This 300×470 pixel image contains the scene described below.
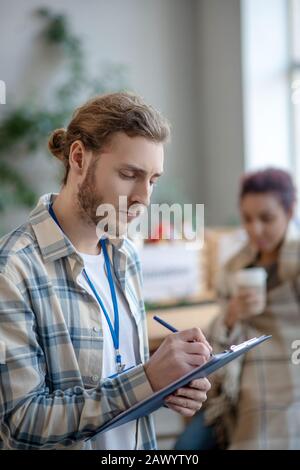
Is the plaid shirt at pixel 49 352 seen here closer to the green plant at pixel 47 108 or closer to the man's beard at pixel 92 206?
the man's beard at pixel 92 206

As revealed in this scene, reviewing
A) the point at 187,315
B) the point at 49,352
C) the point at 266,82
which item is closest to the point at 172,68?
the point at 266,82

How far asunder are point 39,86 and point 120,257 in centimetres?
287

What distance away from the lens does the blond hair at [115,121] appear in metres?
0.79

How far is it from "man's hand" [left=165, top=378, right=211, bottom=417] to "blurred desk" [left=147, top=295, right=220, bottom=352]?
79 centimetres

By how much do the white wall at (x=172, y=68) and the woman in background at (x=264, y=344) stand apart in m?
1.75

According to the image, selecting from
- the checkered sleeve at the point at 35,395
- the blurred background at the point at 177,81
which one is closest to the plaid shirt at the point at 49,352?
the checkered sleeve at the point at 35,395

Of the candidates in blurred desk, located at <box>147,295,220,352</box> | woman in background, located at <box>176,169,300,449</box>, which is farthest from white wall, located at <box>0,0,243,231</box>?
woman in background, located at <box>176,169,300,449</box>

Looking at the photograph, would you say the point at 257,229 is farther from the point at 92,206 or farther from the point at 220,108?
the point at 220,108

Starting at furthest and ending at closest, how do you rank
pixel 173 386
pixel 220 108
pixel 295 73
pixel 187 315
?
pixel 220 108
pixel 295 73
pixel 187 315
pixel 173 386

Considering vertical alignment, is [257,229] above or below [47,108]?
below

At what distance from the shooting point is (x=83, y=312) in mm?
831

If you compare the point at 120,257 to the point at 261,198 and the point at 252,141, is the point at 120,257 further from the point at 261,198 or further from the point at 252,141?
the point at 252,141

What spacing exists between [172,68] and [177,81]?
0.09 metres

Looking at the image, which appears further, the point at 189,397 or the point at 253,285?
the point at 253,285
